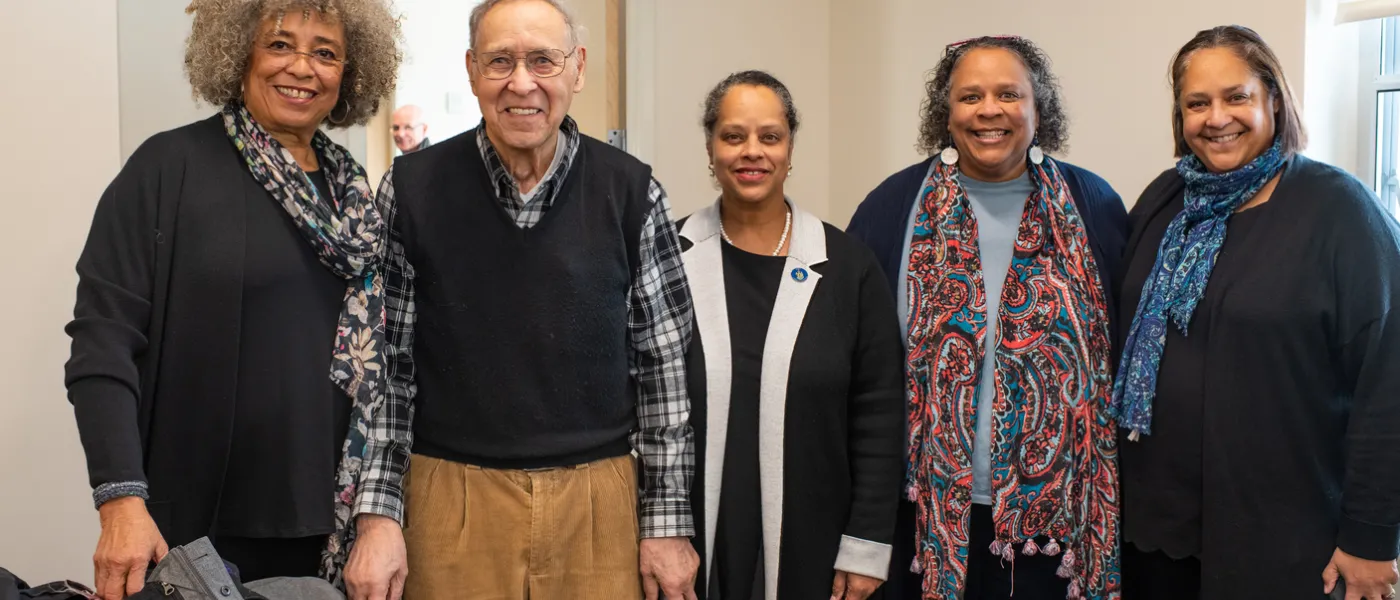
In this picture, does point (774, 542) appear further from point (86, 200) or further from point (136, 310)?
point (86, 200)

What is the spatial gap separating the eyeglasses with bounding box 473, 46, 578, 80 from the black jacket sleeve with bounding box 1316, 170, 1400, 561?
1324 millimetres

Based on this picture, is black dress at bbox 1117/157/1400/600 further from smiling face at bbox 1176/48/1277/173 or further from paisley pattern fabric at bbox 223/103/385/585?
paisley pattern fabric at bbox 223/103/385/585

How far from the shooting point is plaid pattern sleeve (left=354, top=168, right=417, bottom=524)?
1.66 metres

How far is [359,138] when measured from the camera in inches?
118

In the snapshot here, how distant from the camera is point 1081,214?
82.0 inches

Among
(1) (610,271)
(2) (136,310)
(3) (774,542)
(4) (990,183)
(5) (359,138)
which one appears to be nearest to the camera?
(2) (136,310)

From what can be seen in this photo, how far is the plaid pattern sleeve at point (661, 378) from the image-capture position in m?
1.77

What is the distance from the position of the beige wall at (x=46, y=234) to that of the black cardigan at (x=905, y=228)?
65.2 inches

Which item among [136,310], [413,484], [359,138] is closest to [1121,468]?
[413,484]

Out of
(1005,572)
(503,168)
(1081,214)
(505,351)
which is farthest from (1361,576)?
(503,168)

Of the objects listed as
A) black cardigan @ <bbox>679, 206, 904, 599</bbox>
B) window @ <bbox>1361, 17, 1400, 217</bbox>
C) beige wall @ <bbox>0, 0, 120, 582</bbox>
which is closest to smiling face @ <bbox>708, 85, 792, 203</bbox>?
black cardigan @ <bbox>679, 206, 904, 599</bbox>

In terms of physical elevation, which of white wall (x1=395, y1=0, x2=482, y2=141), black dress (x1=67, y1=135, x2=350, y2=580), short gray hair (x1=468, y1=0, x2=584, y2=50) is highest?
white wall (x1=395, y1=0, x2=482, y2=141)

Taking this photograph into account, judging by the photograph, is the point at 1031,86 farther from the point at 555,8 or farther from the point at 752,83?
the point at 555,8

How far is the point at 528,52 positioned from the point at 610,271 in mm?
370
